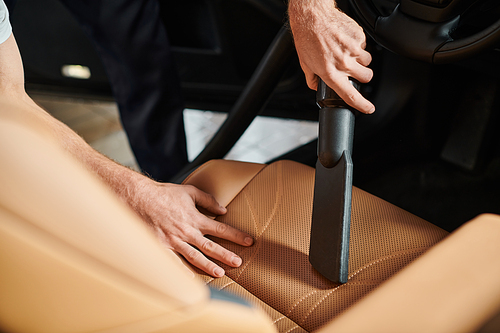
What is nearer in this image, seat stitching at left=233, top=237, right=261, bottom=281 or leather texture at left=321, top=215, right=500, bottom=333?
leather texture at left=321, top=215, right=500, bottom=333

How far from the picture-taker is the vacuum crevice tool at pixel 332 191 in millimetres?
529

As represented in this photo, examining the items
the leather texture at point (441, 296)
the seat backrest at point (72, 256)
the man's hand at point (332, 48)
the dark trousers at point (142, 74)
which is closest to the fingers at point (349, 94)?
the man's hand at point (332, 48)

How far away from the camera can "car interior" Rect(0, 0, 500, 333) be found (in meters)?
0.20

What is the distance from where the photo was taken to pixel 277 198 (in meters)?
0.67

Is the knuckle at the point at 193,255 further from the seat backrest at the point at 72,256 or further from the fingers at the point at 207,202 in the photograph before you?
the seat backrest at the point at 72,256

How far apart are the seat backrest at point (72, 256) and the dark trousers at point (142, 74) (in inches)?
40.1

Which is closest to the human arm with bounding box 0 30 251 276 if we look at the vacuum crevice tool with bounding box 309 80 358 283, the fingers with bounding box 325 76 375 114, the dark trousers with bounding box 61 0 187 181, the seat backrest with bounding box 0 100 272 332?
the vacuum crevice tool with bounding box 309 80 358 283

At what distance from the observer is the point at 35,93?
1740 millimetres

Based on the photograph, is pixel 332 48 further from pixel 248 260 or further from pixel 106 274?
pixel 106 274

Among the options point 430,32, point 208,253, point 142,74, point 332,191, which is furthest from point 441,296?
point 142,74

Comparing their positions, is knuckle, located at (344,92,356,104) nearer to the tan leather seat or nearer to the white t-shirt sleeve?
the tan leather seat

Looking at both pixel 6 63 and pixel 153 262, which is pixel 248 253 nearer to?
pixel 153 262

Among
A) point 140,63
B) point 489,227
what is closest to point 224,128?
point 140,63

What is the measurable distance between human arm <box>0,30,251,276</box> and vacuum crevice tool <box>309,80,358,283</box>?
→ 12 centimetres
